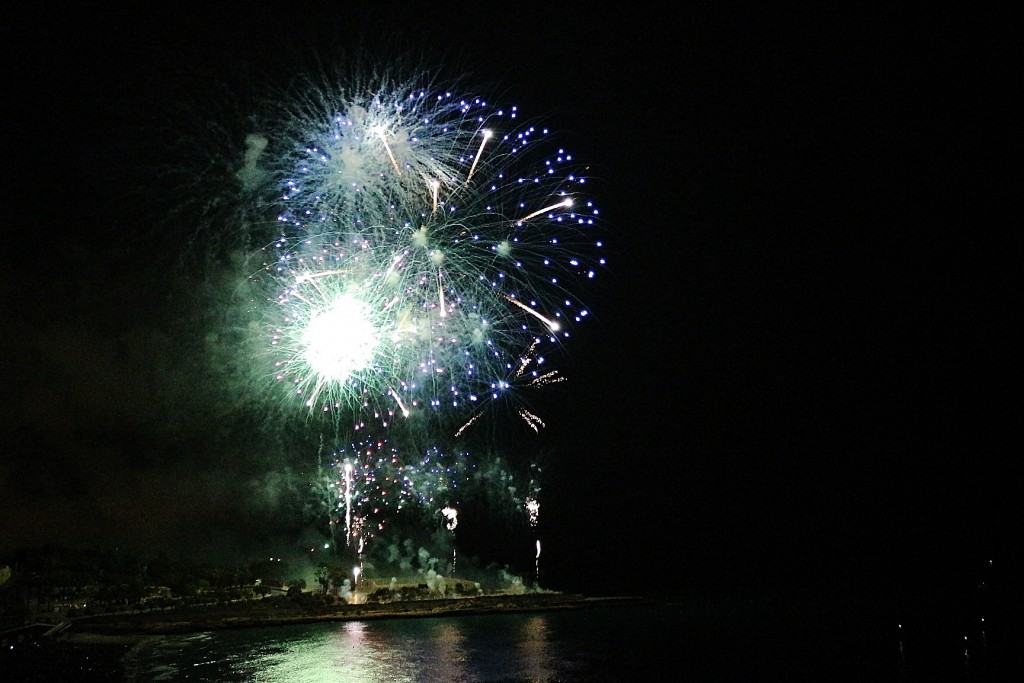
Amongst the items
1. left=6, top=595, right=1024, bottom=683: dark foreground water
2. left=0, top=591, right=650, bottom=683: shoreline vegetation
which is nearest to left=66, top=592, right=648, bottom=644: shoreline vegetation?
left=0, top=591, right=650, bottom=683: shoreline vegetation

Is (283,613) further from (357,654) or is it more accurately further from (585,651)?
(585,651)

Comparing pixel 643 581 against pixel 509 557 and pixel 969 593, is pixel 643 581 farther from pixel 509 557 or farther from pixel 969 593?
pixel 969 593

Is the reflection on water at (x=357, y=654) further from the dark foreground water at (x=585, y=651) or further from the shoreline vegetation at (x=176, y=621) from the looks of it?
the shoreline vegetation at (x=176, y=621)

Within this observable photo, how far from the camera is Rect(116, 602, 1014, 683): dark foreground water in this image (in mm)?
12844

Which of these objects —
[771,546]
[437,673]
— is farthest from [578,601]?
[771,546]

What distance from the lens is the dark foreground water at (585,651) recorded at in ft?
42.1

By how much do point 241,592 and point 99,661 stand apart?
1392 centimetres

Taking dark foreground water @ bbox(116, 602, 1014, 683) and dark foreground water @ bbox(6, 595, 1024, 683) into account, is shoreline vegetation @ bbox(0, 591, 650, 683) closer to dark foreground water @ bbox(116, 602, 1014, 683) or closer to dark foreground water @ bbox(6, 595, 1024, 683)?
dark foreground water @ bbox(6, 595, 1024, 683)

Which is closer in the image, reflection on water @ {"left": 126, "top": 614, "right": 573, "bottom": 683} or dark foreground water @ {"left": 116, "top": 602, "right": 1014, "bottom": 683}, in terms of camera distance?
reflection on water @ {"left": 126, "top": 614, "right": 573, "bottom": 683}

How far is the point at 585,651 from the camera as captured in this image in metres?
15.2

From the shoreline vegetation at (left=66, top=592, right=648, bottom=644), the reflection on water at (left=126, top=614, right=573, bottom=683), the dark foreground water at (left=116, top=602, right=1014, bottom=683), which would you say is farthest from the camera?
the shoreline vegetation at (left=66, top=592, right=648, bottom=644)

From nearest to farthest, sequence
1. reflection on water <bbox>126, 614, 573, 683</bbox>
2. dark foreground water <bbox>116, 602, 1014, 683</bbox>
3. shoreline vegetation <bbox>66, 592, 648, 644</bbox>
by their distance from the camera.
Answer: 1. reflection on water <bbox>126, 614, 573, 683</bbox>
2. dark foreground water <bbox>116, 602, 1014, 683</bbox>
3. shoreline vegetation <bbox>66, 592, 648, 644</bbox>

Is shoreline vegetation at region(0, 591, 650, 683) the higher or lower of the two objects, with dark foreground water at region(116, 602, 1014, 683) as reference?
higher

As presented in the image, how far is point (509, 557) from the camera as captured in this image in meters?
36.5
